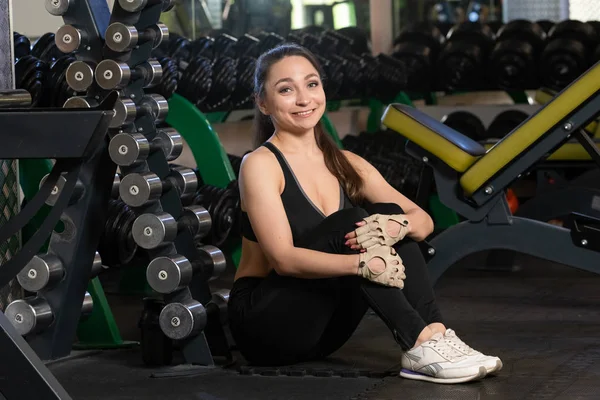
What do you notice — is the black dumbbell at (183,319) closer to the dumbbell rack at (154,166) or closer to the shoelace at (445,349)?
the dumbbell rack at (154,166)

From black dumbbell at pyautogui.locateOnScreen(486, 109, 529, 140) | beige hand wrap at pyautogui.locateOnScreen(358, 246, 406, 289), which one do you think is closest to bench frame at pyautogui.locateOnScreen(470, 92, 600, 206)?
beige hand wrap at pyautogui.locateOnScreen(358, 246, 406, 289)

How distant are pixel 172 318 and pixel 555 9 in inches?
214

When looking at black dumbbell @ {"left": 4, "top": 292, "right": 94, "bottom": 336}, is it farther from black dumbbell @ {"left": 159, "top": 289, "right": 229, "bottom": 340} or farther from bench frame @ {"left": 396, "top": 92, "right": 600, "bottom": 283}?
bench frame @ {"left": 396, "top": 92, "right": 600, "bottom": 283}

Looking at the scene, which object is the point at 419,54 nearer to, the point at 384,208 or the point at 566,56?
the point at 566,56

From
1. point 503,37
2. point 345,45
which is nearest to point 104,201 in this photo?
point 345,45

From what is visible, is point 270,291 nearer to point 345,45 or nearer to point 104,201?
point 104,201

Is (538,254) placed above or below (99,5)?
below

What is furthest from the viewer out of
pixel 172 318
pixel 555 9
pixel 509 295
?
pixel 555 9

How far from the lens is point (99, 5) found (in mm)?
2555

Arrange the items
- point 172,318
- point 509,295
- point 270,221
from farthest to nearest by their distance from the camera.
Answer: point 509,295 → point 172,318 → point 270,221

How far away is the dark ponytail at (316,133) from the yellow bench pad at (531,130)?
2.45 feet

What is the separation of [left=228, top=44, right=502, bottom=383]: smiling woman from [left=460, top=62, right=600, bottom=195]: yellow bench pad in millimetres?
710

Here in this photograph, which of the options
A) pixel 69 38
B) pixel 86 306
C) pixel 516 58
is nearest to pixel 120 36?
pixel 69 38

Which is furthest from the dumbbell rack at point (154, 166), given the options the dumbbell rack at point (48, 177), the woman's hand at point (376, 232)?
the dumbbell rack at point (48, 177)
